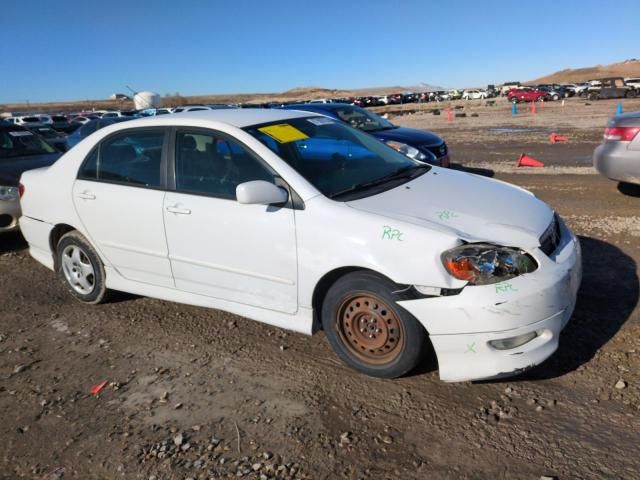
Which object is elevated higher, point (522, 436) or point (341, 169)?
point (341, 169)

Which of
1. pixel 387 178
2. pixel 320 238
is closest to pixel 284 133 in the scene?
pixel 387 178

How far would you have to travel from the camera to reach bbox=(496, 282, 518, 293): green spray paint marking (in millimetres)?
2916

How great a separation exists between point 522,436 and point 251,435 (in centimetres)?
144

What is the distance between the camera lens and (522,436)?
9.19ft

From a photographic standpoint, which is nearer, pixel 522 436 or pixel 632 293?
pixel 522 436

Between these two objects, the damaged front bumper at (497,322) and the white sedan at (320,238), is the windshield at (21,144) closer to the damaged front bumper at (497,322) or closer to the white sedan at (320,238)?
the white sedan at (320,238)

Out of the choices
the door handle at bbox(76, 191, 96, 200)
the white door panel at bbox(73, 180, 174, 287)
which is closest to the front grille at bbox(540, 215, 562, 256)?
the white door panel at bbox(73, 180, 174, 287)

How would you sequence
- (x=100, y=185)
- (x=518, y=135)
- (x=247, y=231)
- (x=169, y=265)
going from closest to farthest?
(x=247, y=231)
(x=169, y=265)
(x=100, y=185)
(x=518, y=135)

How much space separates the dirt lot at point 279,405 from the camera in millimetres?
2701

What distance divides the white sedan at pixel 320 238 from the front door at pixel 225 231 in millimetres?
10

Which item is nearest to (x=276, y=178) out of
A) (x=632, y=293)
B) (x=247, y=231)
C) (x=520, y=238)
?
(x=247, y=231)

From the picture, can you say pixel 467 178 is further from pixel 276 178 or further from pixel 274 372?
pixel 274 372

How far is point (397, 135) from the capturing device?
9.63 meters

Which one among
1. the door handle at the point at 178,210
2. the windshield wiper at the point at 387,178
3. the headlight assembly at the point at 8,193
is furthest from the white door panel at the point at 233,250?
the headlight assembly at the point at 8,193
